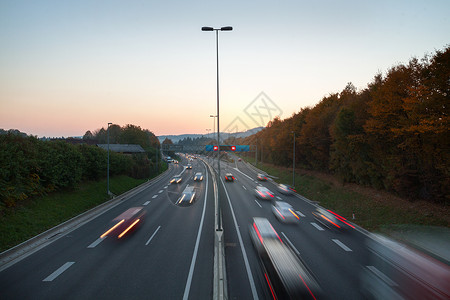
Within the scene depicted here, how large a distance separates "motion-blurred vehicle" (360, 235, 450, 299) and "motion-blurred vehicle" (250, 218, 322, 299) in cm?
283

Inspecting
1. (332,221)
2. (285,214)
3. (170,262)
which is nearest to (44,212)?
(170,262)

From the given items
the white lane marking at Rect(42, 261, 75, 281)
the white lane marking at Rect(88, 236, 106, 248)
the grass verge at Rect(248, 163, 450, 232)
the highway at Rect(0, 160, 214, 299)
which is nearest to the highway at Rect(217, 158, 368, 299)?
the highway at Rect(0, 160, 214, 299)

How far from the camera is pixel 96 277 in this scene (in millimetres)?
10734

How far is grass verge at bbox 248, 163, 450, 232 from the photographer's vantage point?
17.7m

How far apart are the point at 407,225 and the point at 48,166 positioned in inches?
1228

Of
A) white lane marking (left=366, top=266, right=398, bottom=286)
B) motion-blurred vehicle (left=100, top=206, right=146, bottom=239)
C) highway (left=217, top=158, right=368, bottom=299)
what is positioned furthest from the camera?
motion-blurred vehicle (left=100, top=206, right=146, bottom=239)

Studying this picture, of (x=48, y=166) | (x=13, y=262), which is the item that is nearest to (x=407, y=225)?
(x=13, y=262)

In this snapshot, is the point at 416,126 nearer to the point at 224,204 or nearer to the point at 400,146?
the point at 400,146

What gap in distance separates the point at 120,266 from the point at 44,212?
1197 centimetres

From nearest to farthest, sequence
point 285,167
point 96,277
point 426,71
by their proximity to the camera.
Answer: point 96,277 → point 426,71 → point 285,167

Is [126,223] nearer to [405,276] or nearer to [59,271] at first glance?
[59,271]

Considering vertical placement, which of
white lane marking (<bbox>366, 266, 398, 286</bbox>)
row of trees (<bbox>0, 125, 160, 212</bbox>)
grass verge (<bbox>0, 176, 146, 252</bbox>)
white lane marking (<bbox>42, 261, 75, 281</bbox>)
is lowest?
white lane marking (<bbox>42, 261, 75, 281</bbox>)

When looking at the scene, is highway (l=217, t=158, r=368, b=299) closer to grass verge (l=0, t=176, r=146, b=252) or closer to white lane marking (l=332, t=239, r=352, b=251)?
white lane marking (l=332, t=239, r=352, b=251)

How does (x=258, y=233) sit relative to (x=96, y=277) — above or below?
above
